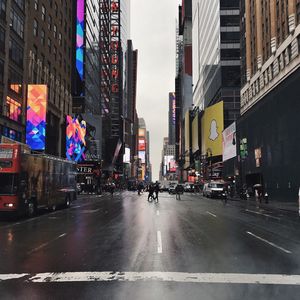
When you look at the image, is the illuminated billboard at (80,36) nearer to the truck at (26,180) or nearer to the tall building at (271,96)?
the tall building at (271,96)

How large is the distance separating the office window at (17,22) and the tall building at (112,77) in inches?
3283

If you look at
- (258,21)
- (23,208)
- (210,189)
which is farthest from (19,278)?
(258,21)

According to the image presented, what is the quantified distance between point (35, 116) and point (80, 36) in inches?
1448

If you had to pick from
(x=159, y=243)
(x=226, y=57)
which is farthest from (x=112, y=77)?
(x=159, y=243)

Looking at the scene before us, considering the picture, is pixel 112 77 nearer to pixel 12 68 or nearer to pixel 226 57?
pixel 226 57

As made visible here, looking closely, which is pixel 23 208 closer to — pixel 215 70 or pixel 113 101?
pixel 215 70

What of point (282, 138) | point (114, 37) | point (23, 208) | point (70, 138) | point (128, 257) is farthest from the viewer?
point (114, 37)

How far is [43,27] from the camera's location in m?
61.5

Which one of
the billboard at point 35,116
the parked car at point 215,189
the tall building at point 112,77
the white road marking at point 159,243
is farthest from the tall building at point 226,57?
the white road marking at point 159,243

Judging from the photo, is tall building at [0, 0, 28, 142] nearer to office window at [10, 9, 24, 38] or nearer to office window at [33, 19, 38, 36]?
office window at [10, 9, 24, 38]

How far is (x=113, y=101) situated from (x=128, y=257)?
572 ft

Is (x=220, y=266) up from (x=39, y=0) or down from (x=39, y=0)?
down

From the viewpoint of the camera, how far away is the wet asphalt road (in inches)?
280

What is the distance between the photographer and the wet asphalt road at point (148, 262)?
7.12m
